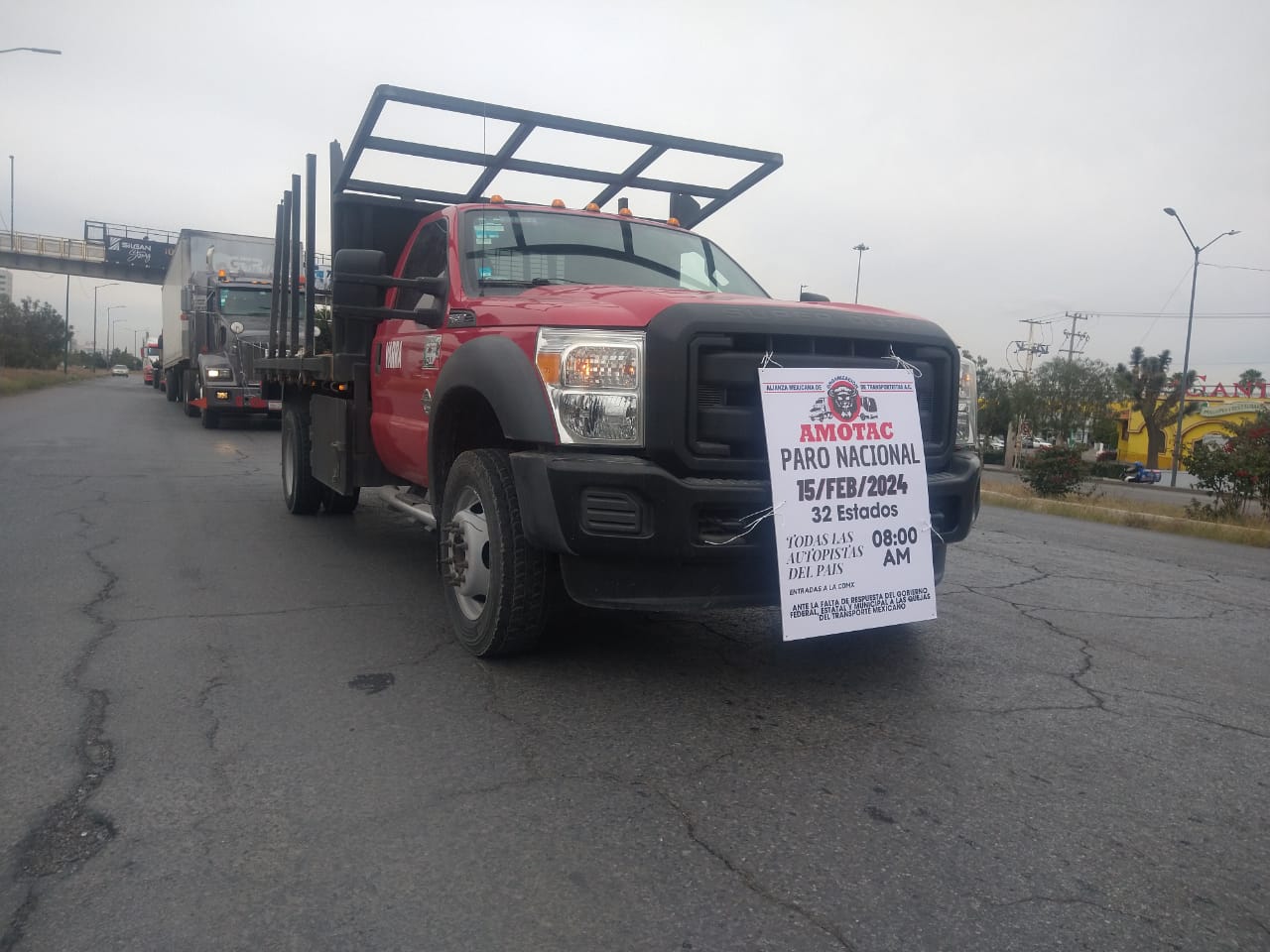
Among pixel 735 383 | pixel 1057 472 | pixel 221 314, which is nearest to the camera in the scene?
pixel 735 383

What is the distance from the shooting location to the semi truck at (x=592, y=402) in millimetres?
3652

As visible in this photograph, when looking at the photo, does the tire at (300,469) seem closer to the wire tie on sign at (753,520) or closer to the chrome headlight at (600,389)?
the chrome headlight at (600,389)

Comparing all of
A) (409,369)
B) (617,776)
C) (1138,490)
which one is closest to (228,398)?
(409,369)

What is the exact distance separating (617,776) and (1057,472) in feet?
48.7

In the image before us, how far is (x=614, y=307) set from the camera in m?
3.86

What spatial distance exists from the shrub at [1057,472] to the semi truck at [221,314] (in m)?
12.9

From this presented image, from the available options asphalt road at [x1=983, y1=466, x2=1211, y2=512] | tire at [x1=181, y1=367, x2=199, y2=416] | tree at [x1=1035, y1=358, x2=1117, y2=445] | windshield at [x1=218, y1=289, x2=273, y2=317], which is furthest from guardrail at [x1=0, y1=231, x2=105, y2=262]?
tree at [x1=1035, y1=358, x2=1117, y2=445]

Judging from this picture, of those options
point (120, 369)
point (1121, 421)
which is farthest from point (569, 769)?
point (120, 369)

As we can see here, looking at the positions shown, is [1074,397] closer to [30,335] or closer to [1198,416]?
[1198,416]

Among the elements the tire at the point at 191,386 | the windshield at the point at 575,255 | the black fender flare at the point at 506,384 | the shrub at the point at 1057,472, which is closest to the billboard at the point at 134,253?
the tire at the point at 191,386

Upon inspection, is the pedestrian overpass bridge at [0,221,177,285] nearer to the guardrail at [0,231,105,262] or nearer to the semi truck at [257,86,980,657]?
the guardrail at [0,231,105,262]

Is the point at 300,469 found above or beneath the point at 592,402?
beneath

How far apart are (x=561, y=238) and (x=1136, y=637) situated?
359cm

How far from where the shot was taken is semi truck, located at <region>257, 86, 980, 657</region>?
3.65 m
